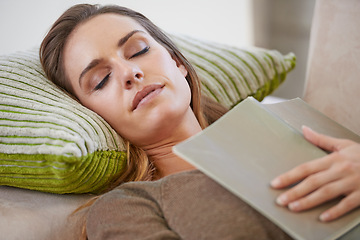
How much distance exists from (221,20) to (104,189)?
50.3 inches

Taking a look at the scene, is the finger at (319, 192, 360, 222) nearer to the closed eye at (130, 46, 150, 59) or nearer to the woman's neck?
the woman's neck

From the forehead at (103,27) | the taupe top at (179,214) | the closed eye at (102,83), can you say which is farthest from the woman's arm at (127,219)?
the forehead at (103,27)

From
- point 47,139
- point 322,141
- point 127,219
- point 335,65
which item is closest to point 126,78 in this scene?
point 47,139

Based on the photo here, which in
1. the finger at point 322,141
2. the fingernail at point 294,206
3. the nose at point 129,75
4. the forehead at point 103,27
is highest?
the forehead at point 103,27

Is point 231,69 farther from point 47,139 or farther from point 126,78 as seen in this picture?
point 47,139

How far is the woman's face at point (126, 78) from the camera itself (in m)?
0.98

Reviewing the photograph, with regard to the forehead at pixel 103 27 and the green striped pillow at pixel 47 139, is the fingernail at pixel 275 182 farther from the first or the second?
the forehead at pixel 103 27

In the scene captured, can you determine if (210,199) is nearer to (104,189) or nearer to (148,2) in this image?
(104,189)

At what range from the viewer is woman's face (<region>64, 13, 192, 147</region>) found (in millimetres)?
976

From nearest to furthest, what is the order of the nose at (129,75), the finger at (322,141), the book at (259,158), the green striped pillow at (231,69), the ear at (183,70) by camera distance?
the book at (259,158), the finger at (322,141), the nose at (129,75), the ear at (183,70), the green striped pillow at (231,69)

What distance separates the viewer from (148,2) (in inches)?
65.4

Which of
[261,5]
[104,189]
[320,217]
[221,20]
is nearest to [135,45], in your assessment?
[104,189]

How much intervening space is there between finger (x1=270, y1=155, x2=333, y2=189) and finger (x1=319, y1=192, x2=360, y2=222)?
63mm

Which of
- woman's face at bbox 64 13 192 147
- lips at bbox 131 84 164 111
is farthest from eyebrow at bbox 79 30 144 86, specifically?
lips at bbox 131 84 164 111
